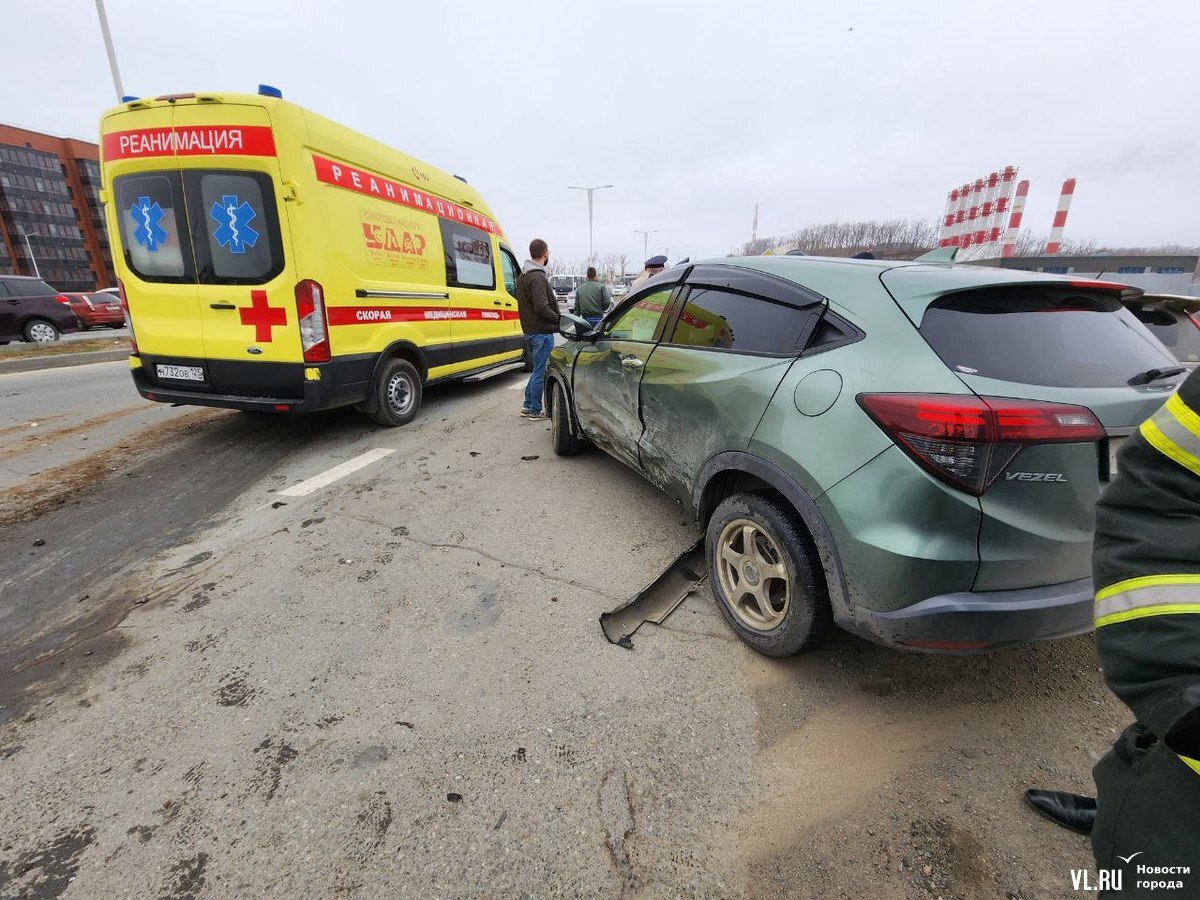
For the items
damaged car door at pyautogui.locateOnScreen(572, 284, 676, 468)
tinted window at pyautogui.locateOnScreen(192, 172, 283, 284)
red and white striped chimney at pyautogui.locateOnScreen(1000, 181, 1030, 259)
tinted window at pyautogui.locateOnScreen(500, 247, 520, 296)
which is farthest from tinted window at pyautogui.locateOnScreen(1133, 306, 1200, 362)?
red and white striped chimney at pyautogui.locateOnScreen(1000, 181, 1030, 259)

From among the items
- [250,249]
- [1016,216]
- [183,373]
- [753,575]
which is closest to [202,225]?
[250,249]

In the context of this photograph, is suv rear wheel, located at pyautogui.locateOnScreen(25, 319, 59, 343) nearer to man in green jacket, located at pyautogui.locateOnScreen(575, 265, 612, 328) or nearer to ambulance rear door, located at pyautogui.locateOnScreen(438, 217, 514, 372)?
ambulance rear door, located at pyautogui.locateOnScreen(438, 217, 514, 372)

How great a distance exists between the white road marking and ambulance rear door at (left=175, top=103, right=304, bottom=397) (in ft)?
2.32

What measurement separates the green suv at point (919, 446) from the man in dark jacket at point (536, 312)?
3787 mm

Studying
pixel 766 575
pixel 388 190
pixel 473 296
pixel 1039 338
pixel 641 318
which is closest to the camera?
pixel 1039 338

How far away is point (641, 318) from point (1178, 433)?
2.91 meters

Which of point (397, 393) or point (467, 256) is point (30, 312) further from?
point (397, 393)

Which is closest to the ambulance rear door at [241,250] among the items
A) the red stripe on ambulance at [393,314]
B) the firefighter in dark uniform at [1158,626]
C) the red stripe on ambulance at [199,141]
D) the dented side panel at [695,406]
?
the red stripe on ambulance at [199,141]

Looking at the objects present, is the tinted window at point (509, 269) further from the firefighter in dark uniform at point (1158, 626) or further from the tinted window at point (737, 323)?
the firefighter in dark uniform at point (1158, 626)

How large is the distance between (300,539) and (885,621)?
3.22m

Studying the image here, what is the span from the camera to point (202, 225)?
4.30 meters

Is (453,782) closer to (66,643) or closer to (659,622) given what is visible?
(659,622)

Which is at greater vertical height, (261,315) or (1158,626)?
(261,315)

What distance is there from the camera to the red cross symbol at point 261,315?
4.33 metres
